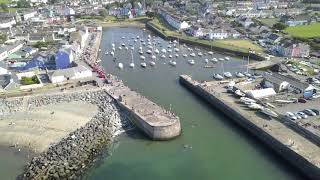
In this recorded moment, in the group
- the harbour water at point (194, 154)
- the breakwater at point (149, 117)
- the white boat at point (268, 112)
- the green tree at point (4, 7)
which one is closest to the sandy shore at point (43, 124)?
the breakwater at point (149, 117)

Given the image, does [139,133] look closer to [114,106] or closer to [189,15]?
[114,106]

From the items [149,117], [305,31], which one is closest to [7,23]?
[305,31]

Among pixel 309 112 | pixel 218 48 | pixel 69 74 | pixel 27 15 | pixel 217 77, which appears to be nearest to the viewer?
pixel 309 112

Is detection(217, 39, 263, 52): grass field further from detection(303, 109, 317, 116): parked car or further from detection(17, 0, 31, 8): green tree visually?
detection(17, 0, 31, 8): green tree

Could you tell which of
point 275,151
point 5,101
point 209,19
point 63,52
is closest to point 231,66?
point 63,52

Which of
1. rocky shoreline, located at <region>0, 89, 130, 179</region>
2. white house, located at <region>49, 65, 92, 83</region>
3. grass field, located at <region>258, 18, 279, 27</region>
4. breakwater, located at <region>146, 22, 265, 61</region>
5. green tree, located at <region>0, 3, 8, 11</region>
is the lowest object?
rocky shoreline, located at <region>0, 89, 130, 179</region>

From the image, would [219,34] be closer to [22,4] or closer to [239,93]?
[239,93]

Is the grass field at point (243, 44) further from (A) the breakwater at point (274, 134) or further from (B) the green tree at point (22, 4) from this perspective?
(B) the green tree at point (22, 4)

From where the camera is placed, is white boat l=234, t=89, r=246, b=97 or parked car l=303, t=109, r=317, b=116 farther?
white boat l=234, t=89, r=246, b=97

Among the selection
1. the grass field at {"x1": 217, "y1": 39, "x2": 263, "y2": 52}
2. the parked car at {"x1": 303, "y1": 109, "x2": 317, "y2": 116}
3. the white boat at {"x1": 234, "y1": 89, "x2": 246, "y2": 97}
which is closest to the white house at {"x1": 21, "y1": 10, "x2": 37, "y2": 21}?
the grass field at {"x1": 217, "y1": 39, "x2": 263, "y2": 52}
